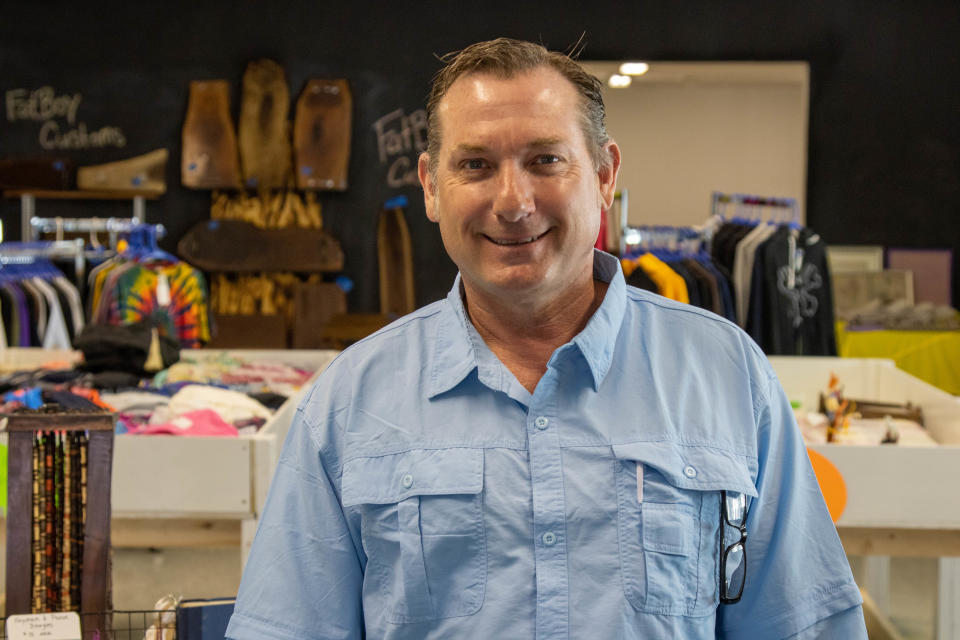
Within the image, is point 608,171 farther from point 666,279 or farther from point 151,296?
point 151,296

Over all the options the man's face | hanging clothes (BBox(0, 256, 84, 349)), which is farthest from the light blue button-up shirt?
hanging clothes (BBox(0, 256, 84, 349))

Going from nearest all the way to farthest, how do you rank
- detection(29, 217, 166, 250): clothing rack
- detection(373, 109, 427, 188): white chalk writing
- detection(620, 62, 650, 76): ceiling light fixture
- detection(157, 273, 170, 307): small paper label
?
1. detection(157, 273, 170, 307): small paper label
2. detection(29, 217, 166, 250): clothing rack
3. detection(620, 62, 650, 76): ceiling light fixture
4. detection(373, 109, 427, 188): white chalk writing

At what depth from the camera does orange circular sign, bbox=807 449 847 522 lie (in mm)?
2695

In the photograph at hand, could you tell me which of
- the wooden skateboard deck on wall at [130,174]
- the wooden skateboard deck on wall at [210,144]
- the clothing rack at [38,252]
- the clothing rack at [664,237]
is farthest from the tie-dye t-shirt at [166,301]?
the clothing rack at [664,237]

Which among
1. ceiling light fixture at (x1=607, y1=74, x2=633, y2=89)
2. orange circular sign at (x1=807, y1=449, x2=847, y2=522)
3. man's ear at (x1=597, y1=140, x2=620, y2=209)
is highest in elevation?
ceiling light fixture at (x1=607, y1=74, x2=633, y2=89)

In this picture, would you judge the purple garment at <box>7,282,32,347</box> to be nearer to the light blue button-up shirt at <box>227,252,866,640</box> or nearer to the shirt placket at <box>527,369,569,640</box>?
the light blue button-up shirt at <box>227,252,866,640</box>

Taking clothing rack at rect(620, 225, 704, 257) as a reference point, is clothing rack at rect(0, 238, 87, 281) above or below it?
below

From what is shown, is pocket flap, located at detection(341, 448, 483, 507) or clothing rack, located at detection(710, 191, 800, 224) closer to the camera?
pocket flap, located at detection(341, 448, 483, 507)

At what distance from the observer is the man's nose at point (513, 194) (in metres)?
1.28

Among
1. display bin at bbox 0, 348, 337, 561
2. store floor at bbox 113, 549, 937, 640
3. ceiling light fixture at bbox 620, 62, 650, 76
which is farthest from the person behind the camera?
ceiling light fixture at bbox 620, 62, 650, 76

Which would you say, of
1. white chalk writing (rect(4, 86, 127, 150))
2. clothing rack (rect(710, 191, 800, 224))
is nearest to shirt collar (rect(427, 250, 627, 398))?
clothing rack (rect(710, 191, 800, 224))

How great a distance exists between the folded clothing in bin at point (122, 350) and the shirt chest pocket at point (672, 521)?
2786mm

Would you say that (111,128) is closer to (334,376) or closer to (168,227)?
(168,227)

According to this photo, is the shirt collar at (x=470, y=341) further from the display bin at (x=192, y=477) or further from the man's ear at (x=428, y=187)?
the display bin at (x=192, y=477)
